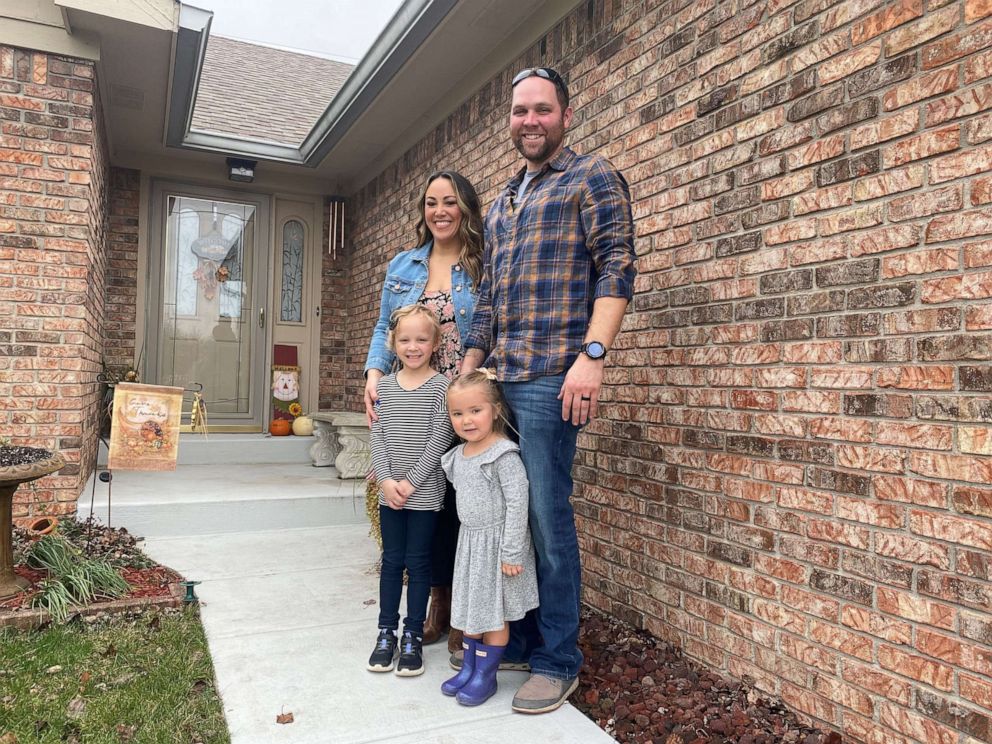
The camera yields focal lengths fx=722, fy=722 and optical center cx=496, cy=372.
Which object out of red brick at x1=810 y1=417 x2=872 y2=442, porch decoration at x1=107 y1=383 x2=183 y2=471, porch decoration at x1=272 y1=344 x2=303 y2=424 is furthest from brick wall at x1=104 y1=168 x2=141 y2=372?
red brick at x1=810 y1=417 x2=872 y2=442

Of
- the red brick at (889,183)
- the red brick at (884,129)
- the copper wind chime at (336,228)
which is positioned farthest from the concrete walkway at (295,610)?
the copper wind chime at (336,228)

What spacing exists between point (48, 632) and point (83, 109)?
2.85 meters

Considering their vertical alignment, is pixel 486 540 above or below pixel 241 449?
above

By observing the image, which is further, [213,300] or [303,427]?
[213,300]

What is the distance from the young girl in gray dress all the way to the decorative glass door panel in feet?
17.0

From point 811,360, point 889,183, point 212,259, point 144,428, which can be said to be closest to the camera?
point 889,183

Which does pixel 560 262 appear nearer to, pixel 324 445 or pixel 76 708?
pixel 76 708

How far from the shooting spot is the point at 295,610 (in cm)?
305

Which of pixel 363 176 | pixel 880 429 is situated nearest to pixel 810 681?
pixel 880 429

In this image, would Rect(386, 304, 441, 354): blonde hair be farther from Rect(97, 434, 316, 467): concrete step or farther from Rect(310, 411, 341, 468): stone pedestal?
Rect(97, 434, 316, 467): concrete step

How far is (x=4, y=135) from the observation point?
388cm

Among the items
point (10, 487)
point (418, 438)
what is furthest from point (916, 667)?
point (10, 487)

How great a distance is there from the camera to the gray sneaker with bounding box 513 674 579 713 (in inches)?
82.7

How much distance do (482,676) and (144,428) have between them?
1999 mm
